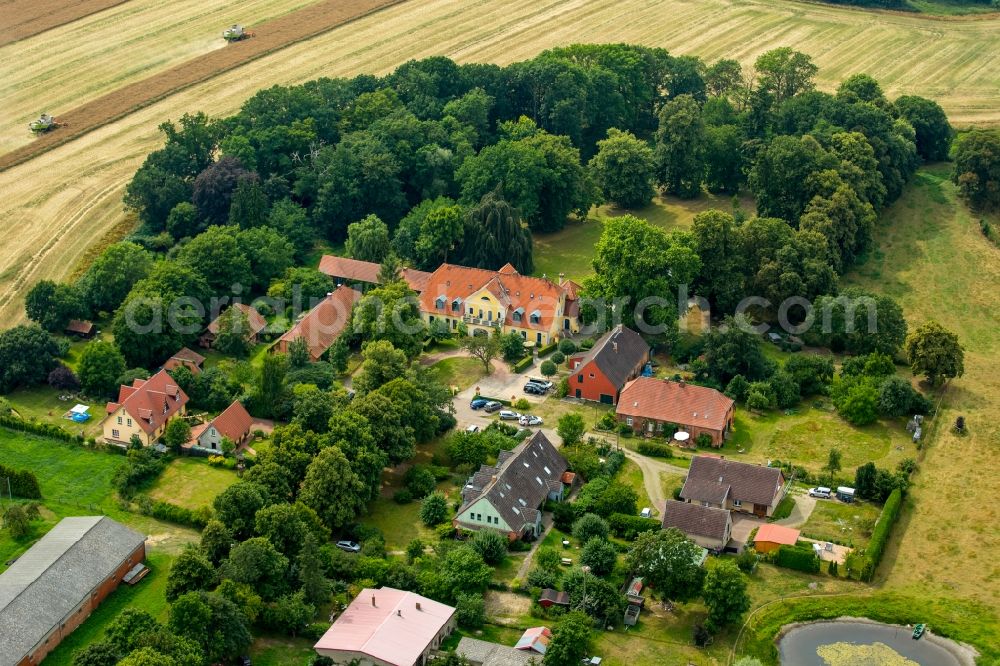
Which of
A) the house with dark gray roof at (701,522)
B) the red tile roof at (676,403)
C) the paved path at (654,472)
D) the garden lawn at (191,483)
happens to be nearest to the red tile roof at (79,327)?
the garden lawn at (191,483)

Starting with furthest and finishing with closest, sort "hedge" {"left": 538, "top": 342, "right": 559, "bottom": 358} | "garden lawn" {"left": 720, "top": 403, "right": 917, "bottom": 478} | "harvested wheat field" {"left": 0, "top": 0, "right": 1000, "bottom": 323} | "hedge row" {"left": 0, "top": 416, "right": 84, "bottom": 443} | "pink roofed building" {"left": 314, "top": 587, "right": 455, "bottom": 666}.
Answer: "harvested wheat field" {"left": 0, "top": 0, "right": 1000, "bottom": 323} → "hedge" {"left": 538, "top": 342, "right": 559, "bottom": 358} → "hedge row" {"left": 0, "top": 416, "right": 84, "bottom": 443} → "garden lawn" {"left": 720, "top": 403, "right": 917, "bottom": 478} → "pink roofed building" {"left": 314, "top": 587, "right": 455, "bottom": 666}

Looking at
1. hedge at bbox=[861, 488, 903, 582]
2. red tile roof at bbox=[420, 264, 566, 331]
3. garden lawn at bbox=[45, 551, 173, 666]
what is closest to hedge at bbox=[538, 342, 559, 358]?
red tile roof at bbox=[420, 264, 566, 331]

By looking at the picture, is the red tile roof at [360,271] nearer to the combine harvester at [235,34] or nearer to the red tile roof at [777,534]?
the red tile roof at [777,534]

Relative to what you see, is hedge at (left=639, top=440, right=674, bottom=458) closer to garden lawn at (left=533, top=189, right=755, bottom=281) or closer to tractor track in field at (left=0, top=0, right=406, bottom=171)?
garden lawn at (left=533, top=189, right=755, bottom=281)

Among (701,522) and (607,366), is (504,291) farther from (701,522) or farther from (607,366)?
(701,522)

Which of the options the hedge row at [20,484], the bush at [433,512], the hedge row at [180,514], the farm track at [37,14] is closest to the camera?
the hedge row at [180,514]

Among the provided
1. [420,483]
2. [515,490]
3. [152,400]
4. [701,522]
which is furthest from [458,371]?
[701,522]
